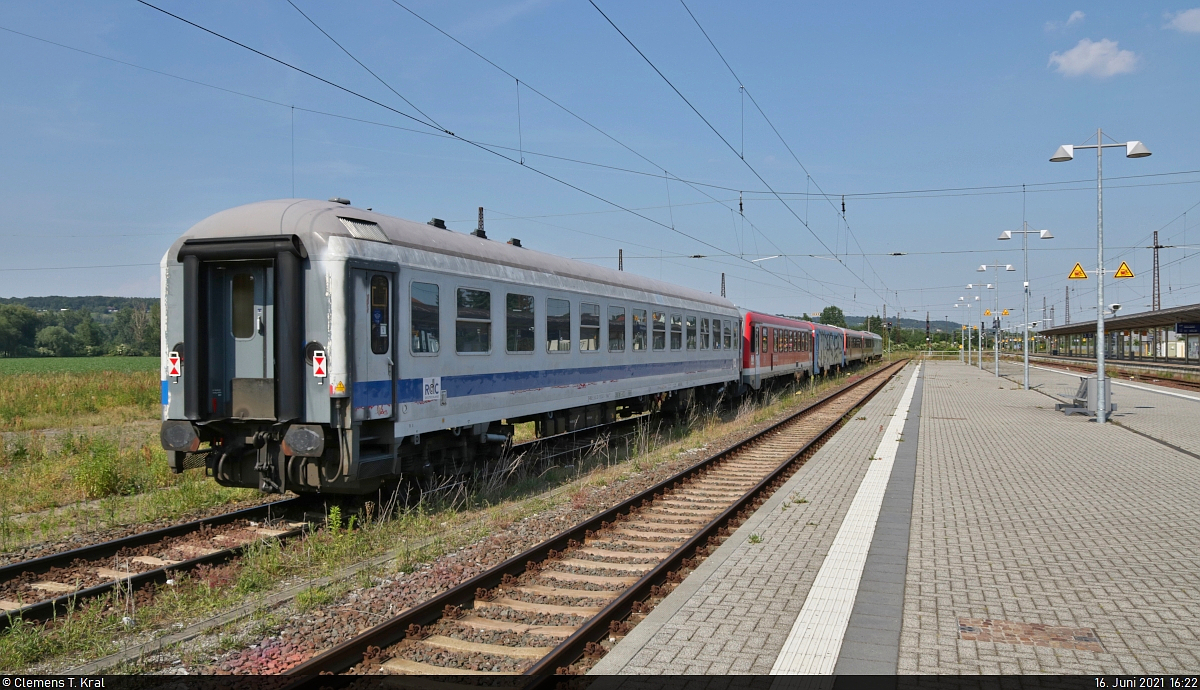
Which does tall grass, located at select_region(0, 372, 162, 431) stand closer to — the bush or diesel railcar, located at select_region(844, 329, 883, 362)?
the bush

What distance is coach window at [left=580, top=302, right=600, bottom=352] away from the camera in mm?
13148

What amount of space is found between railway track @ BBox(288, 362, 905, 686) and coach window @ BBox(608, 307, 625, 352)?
14.0 ft

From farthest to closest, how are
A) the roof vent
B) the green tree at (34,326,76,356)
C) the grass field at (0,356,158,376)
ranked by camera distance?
the green tree at (34,326,76,356) < the grass field at (0,356,158,376) < the roof vent

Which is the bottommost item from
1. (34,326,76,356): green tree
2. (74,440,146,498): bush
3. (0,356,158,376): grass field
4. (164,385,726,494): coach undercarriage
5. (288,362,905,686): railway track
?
(288,362,905,686): railway track

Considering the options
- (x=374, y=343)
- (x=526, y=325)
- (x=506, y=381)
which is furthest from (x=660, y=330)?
(x=374, y=343)

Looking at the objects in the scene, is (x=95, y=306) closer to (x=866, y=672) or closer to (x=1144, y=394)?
(x=1144, y=394)

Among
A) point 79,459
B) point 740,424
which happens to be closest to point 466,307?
point 79,459

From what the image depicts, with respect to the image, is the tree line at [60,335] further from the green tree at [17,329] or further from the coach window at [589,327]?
the coach window at [589,327]

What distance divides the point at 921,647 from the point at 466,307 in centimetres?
655

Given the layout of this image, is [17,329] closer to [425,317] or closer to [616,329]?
[616,329]

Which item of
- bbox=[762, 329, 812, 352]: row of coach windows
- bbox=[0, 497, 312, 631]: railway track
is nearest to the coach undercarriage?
bbox=[0, 497, 312, 631]: railway track

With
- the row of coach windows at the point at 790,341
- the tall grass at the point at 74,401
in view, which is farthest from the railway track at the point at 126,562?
the row of coach windows at the point at 790,341

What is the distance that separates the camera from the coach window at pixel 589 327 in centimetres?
1315

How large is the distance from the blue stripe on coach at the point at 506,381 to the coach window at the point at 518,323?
0.38m
